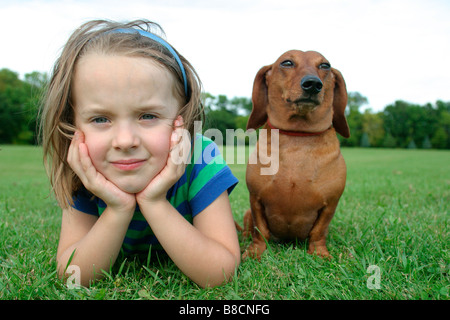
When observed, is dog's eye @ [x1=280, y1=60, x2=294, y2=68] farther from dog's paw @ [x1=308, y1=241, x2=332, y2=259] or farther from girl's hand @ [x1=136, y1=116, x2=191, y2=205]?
dog's paw @ [x1=308, y1=241, x2=332, y2=259]

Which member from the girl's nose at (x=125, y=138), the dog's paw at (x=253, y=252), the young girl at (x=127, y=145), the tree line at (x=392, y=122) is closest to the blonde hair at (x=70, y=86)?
the young girl at (x=127, y=145)

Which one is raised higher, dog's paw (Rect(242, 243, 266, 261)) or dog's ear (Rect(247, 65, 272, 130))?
dog's ear (Rect(247, 65, 272, 130))

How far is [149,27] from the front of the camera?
1.88m

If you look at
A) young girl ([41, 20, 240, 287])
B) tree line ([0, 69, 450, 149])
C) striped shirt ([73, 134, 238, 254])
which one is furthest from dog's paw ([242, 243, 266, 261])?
tree line ([0, 69, 450, 149])

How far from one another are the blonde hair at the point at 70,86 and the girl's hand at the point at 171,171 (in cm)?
10

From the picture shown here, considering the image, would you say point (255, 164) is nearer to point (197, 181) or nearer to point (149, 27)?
point (197, 181)

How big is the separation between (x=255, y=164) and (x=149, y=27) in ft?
3.08

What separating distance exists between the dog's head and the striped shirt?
0.52 m

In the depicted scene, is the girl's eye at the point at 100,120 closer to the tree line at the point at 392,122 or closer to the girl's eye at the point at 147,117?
the girl's eye at the point at 147,117

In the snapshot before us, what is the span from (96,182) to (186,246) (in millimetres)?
450

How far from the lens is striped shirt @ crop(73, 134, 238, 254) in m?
1.74
